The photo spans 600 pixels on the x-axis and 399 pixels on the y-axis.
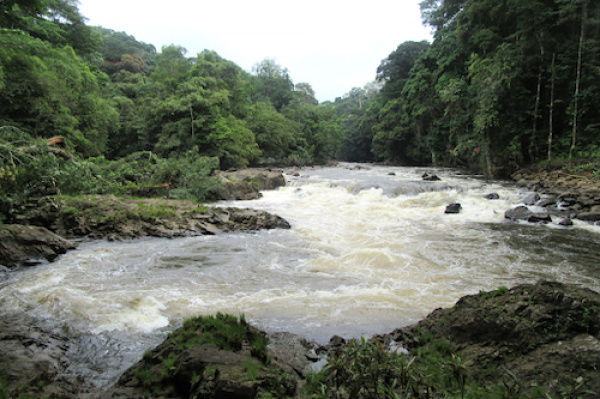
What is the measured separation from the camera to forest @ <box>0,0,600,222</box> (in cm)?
1037

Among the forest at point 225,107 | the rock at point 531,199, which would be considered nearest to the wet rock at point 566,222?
the rock at point 531,199

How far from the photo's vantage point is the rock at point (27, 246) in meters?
6.22

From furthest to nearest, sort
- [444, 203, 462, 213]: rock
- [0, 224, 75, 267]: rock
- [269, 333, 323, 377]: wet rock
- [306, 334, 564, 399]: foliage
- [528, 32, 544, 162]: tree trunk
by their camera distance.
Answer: [528, 32, 544, 162]: tree trunk, [444, 203, 462, 213]: rock, [0, 224, 75, 267]: rock, [269, 333, 323, 377]: wet rock, [306, 334, 564, 399]: foliage

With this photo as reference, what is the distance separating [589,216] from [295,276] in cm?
973

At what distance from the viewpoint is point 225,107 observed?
29.1m

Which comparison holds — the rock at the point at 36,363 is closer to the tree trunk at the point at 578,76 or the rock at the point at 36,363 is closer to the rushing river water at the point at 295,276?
the rushing river water at the point at 295,276

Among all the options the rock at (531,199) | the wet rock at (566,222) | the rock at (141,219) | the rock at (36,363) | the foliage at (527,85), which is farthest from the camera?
the foliage at (527,85)

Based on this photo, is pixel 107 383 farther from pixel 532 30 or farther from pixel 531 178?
pixel 532 30

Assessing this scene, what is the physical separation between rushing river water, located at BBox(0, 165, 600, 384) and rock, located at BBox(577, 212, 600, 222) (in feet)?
1.45

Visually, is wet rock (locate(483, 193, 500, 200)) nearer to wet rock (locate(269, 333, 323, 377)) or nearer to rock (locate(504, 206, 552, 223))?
rock (locate(504, 206, 552, 223))

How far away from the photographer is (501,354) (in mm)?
2906

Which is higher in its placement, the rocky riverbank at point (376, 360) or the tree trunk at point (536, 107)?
the tree trunk at point (536, 107)

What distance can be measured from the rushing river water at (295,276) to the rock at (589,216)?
1.45 ft

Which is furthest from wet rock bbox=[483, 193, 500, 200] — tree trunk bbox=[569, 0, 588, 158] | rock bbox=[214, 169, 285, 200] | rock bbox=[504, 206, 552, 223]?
rock bbox=[214, 169, 285, 200]
